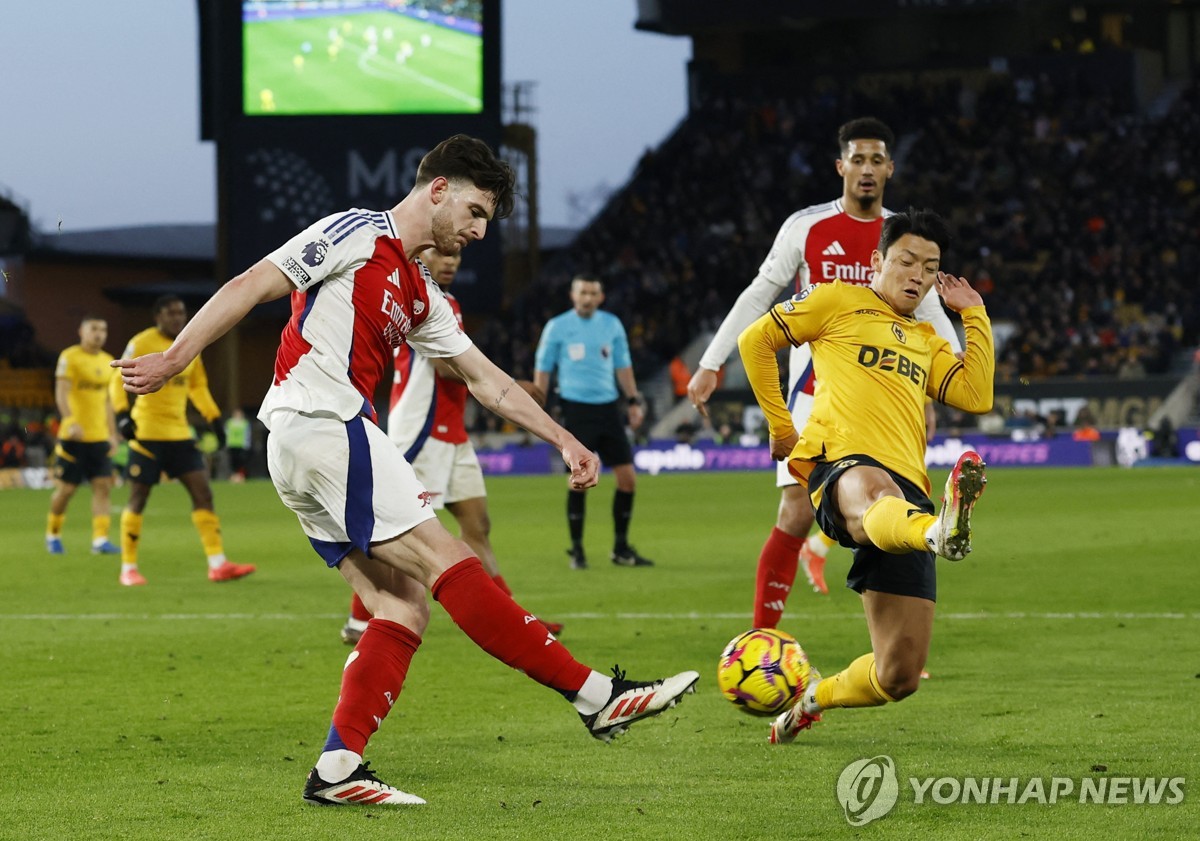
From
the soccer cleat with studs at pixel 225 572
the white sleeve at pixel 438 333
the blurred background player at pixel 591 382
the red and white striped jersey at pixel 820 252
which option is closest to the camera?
the white sleeve at pixel 438 333

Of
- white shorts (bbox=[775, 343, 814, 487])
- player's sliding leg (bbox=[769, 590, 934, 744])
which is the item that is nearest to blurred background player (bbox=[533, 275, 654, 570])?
white shorts (bbox=[775, 343, 814, 487])

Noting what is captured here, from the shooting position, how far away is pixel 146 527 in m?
19.4

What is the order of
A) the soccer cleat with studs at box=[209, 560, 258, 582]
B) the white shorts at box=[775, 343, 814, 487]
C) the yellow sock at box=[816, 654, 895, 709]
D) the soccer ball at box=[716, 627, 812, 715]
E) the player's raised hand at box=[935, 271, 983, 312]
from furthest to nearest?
the soccer cleat with studs at box=[209, 560, 258, 582]
the white shorts at box=[775, 343, 814, 487]
the player's raised hand at box=[935, 271, 983, 312]
the soccer ball at box=[716, 627, 812, 715]
the yellow sock at box=[816, 654, 895, 709]

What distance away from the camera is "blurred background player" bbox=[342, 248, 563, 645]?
29.7 ft

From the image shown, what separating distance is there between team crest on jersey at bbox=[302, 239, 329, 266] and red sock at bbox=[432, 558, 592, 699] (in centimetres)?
97

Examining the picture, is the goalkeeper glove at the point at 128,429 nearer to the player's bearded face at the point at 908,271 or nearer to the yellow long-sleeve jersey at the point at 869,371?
the yellow long-sleeve jersey at the point at 869,371

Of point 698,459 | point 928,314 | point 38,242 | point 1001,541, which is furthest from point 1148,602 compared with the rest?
point 38,242

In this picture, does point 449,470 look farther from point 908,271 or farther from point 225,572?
point 225,572

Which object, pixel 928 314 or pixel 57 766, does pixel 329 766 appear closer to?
pixel 57 766

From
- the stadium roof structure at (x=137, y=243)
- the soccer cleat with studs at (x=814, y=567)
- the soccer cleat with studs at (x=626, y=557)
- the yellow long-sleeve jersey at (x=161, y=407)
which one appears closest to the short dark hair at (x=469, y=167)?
the soccer cleat with studs at (x=814, y=567)

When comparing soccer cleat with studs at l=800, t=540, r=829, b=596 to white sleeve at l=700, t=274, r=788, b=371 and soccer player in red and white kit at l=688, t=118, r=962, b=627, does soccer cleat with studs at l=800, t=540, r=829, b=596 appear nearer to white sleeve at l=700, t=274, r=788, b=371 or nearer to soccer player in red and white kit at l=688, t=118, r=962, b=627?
soccer player in red and white kit at l=688, t=118, r=962, b=627

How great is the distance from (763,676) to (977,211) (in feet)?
122

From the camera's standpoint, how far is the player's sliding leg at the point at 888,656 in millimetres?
5480

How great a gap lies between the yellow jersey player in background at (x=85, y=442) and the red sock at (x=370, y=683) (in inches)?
438
